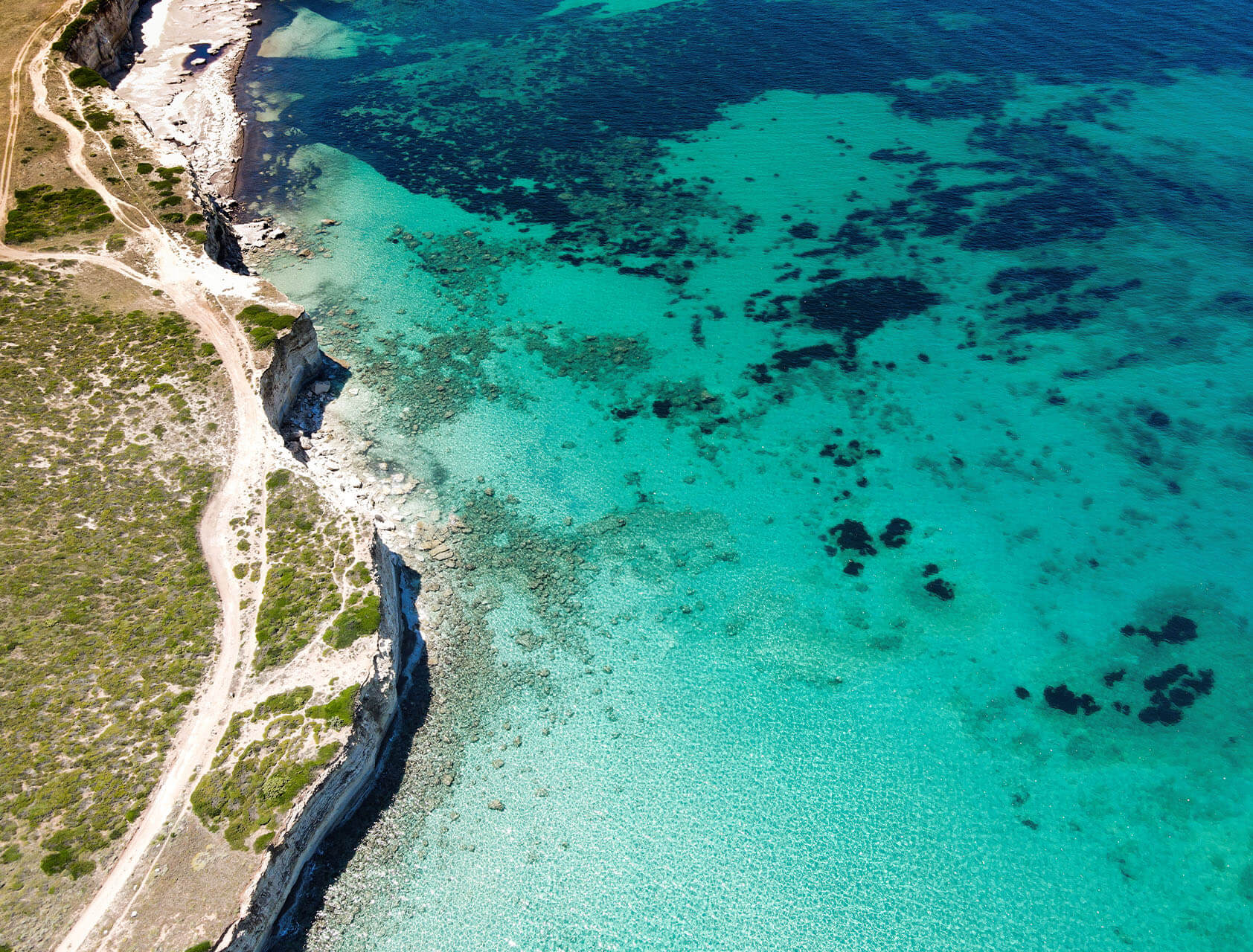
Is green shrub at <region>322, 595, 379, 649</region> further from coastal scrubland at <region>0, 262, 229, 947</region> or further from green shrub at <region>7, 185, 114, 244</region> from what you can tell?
green shrub at <region>7, 185, 114, 244</region>

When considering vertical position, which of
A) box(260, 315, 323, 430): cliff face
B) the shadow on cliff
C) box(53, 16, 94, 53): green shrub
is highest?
box(53, 16, 94, 53): green shrub

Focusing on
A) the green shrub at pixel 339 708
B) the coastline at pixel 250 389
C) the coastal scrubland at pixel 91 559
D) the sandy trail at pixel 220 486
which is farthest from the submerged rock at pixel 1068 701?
the coastal scrubland at pixel 91 559

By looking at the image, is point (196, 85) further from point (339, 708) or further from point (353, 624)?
point (339, 708)

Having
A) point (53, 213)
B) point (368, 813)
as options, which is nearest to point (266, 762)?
point (368, 813)

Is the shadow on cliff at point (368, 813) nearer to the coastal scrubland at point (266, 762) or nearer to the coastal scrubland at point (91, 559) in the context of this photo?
the coastal scrubland at point (266, 762)

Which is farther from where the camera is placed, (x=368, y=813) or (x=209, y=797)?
(x=368, y=813)

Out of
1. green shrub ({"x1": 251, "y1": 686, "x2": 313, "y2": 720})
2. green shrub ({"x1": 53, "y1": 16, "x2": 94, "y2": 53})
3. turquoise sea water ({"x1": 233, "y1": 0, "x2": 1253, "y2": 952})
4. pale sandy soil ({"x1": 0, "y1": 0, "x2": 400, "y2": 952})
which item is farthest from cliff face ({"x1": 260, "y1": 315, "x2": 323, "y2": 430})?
green shrub ({"x1": 53, "y1": 16, "x2": 94, "y2": 53})
